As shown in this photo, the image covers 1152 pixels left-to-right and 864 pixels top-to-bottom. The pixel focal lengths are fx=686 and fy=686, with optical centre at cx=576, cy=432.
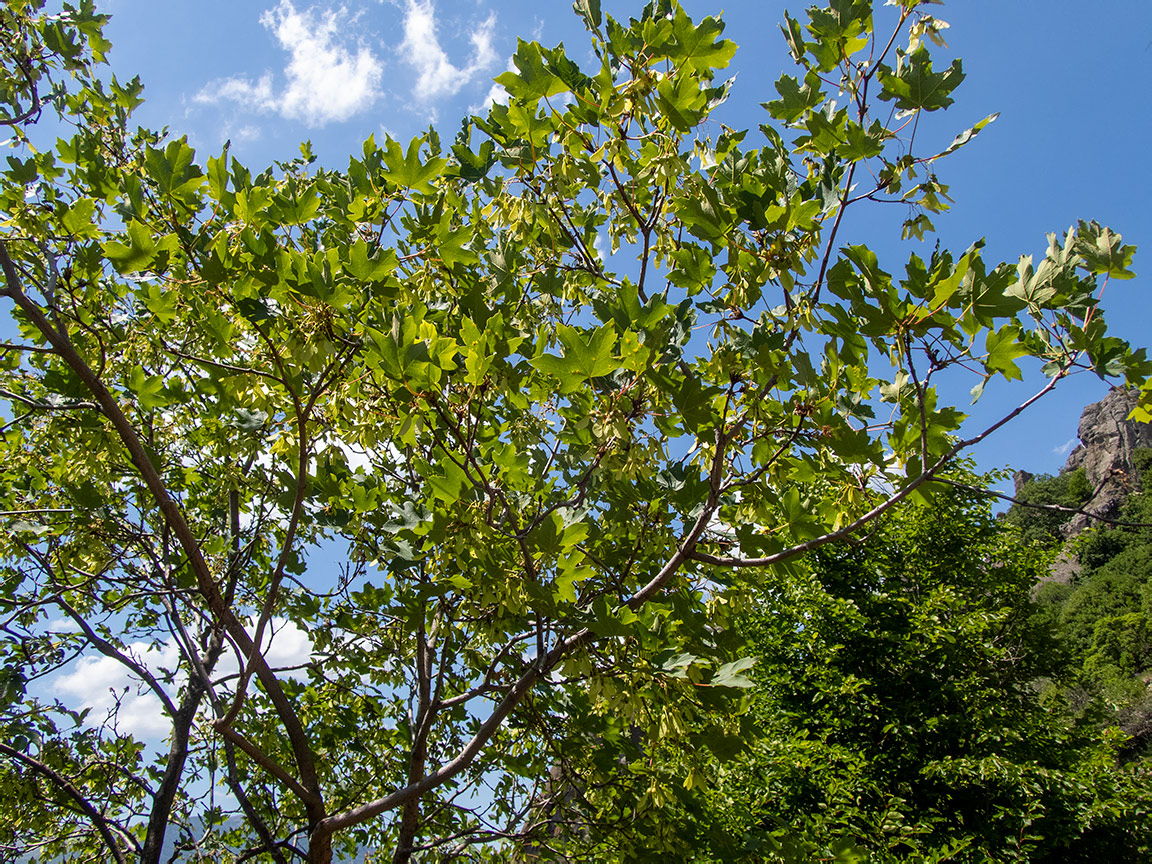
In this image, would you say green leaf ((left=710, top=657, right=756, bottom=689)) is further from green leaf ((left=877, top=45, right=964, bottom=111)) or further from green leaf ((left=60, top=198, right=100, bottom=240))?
green leaf ((left=60, top=198, right=100, bottom=240))

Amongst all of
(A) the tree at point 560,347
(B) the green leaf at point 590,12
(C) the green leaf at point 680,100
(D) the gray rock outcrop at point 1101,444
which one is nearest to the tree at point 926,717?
(A) the tree at point 560,347

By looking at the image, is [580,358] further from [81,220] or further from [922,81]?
[81,220]

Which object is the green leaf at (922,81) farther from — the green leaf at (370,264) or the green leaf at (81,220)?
the green leaf at (81,220)

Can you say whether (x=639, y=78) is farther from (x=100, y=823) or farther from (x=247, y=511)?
(x=100, y=823)

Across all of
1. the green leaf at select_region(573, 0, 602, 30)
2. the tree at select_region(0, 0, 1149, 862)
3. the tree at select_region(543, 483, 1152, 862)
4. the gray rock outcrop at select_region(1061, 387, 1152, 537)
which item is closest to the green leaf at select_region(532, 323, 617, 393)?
the tree at select_region(0, 0, 1149, 862)

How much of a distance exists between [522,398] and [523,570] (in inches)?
24.8

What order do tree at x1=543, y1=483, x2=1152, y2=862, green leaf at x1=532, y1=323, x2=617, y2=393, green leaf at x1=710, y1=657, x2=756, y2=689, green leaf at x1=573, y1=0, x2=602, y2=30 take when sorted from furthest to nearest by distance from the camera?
tree at x1=543, y1=483, x2=1152, y2=862, green leaf at x1=573, y1=0, x2=602, y2=30, green leaf at x1=710, y1=657, x2=756, y2=689, green leaf at x1=532, y1=323, x2=617, y2=393

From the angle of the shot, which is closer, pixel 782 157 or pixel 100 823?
pixel 782 157

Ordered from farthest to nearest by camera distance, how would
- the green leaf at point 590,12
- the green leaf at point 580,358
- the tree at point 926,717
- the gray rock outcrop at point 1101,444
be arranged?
the gray rock outcrop at point 1101,444, the tree at point 926,717, the green leaf at point 590,12, the green leaf at point 580,358

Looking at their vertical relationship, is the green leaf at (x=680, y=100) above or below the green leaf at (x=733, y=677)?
above

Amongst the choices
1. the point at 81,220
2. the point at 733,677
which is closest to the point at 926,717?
the point at 733,677

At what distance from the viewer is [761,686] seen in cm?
973

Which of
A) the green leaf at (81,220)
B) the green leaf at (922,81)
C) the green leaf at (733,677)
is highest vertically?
the green leaf at (81,220)

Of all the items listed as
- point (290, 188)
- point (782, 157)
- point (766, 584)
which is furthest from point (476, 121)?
point (766, 584)
